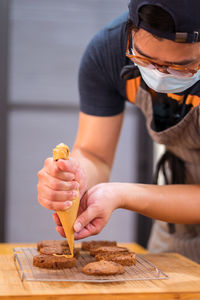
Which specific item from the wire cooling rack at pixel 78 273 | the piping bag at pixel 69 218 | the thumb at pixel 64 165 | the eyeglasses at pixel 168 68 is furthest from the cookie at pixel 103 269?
the eyeglasses at pixel 168 68

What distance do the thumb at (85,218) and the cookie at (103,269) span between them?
0.14 metres

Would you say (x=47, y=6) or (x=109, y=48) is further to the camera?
(x=47, y=6)

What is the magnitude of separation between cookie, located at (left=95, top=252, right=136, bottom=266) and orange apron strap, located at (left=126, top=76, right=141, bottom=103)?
51 centimetres

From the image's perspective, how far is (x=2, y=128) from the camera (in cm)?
281

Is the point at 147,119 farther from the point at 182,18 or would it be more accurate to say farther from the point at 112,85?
the point at 182,18

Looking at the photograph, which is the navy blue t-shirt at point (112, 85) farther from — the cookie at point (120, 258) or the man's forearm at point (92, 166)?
the cookie at point (120, 258)

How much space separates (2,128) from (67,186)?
1.82 m

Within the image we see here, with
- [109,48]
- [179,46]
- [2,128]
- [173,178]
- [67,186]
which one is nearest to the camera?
[179,46]

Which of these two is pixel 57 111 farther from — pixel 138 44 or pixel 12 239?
pixel 138 44

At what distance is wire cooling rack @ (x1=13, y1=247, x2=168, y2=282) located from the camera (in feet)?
3.29

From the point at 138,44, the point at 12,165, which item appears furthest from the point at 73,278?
the point at 12,165

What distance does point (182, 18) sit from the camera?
2.81 feet

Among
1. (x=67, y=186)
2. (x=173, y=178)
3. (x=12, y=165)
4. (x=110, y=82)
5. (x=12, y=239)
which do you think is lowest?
(x=12, y=239)

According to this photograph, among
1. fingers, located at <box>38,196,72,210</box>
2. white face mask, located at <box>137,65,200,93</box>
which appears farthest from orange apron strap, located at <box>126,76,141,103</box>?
fingers, located at <box>38,196,72,210</box>
